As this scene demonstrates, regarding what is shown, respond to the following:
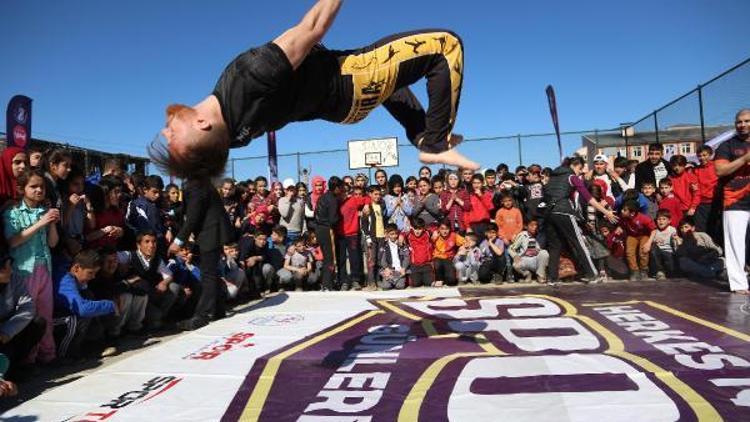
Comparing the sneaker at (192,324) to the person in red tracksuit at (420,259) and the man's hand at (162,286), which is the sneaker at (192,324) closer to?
the man's hand at (162,286)

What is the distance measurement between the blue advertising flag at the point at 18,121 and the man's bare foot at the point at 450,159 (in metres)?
8.25

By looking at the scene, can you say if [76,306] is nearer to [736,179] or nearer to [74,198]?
[74,198]

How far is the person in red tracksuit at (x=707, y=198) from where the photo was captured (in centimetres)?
609

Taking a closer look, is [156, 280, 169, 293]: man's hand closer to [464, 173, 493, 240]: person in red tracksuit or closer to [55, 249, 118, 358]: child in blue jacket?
[55, 249, 118, 358]: child in blue jacket

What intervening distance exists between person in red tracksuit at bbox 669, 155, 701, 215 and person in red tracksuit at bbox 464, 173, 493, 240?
261 centimetres

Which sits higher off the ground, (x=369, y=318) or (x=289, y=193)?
(x=289, y=193)

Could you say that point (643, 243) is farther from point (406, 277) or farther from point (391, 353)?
point (391, 353)

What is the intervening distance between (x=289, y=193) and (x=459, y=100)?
598cm

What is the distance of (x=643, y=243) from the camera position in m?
6.91

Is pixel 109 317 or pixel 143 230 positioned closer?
pixel 109 317

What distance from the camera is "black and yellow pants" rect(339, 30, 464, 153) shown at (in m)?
2.04

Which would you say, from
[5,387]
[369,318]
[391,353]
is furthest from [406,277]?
[5,387]

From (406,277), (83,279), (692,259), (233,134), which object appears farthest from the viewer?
(406,277)

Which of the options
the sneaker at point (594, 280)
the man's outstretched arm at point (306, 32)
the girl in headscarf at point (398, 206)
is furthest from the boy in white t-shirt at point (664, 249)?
the man's outstretched arm at point (306, 32)
